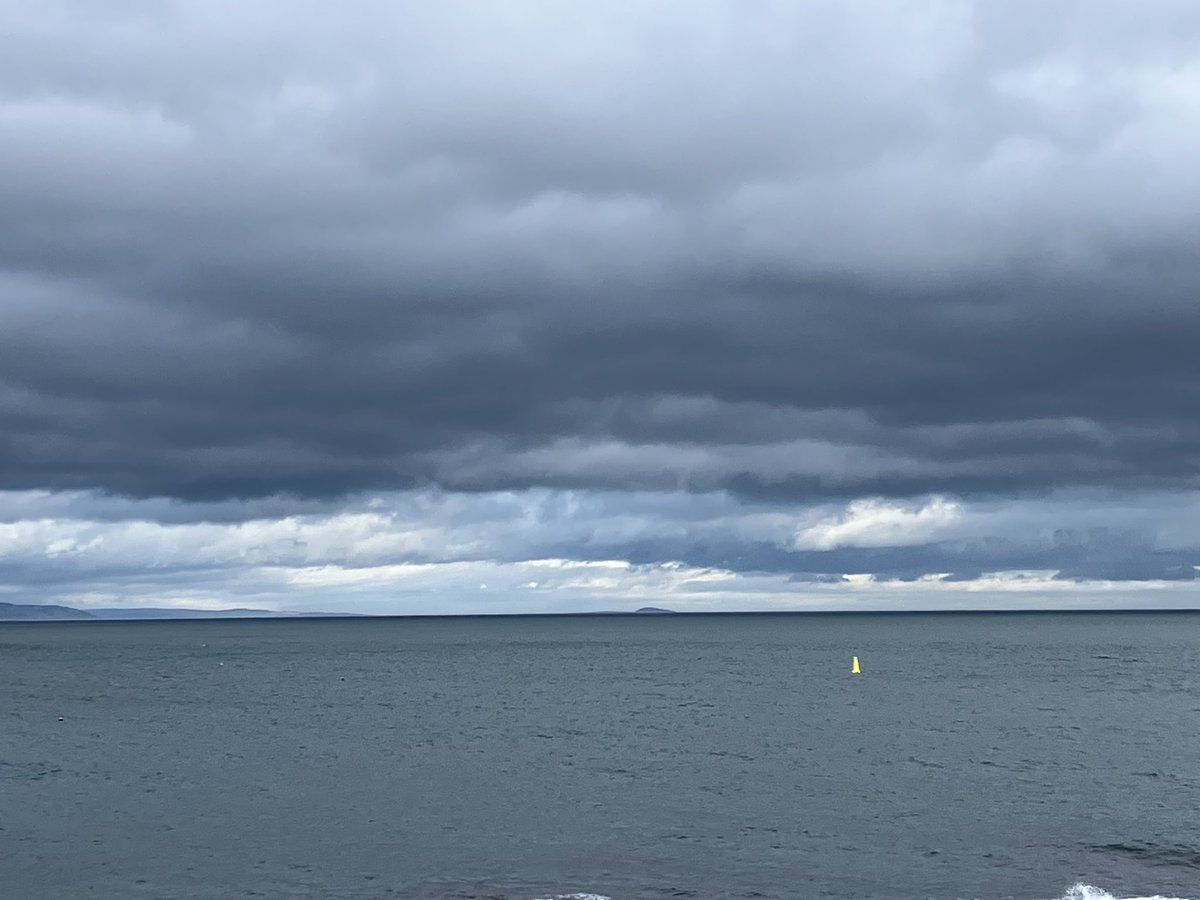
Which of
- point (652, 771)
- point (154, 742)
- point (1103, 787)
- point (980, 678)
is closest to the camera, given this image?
point (1103, 787)

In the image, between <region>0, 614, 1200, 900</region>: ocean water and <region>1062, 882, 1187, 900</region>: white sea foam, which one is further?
<region>0, 614, 1200, 900</region>: ocean water

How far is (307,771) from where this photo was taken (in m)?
80.2

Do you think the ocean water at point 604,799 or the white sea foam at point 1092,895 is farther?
the ocean water at point 604,799

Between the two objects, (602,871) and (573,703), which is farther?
(573,703)

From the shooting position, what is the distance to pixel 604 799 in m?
68.9

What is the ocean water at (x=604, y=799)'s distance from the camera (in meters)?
51.1

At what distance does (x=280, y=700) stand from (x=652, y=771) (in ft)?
228

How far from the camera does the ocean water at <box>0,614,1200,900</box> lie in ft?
168

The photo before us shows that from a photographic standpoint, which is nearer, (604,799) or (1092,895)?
(1092,895)

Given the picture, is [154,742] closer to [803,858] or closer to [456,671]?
Answer: [803,858]

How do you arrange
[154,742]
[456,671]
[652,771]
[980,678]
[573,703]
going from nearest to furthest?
1. [652,771]
2. [154,742]
3. [573,703]
4. [980,678]
5. [456,671]

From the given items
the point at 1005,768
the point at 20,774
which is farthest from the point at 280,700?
the point at 1005,768

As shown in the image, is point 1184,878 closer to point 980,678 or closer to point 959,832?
point 959,832

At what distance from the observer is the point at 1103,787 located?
235 ft
